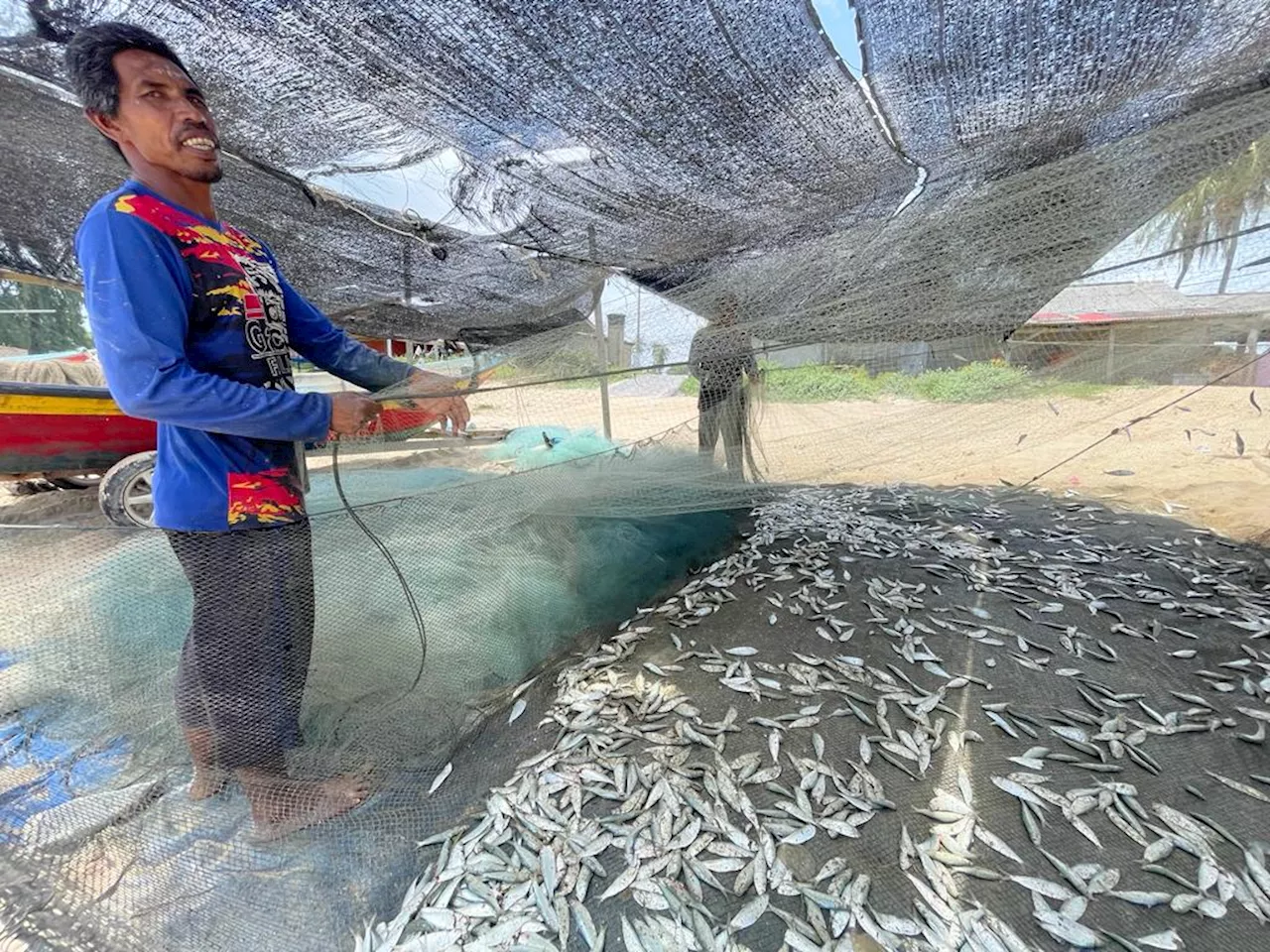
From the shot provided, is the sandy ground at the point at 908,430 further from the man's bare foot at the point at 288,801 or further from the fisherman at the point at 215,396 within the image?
the man's bare foot at the point at 288,801

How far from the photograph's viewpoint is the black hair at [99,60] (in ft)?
3.80

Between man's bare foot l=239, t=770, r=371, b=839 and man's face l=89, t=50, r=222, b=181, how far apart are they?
1418 mm

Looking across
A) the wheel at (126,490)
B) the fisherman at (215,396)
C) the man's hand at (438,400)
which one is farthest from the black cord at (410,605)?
the wheel at (126,490)

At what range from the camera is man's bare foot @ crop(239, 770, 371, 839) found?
56.7 inches

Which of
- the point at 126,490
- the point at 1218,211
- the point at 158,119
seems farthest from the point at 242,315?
the point at 126,490

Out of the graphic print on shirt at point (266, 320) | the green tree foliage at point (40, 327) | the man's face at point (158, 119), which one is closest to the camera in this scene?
the man's face at point (158, 119)

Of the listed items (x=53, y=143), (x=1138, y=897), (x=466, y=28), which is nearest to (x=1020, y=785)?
(x=1138, y=897)

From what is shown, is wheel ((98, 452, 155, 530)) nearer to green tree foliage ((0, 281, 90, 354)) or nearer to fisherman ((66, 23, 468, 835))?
fisherman ((66, 23, 468, 835))

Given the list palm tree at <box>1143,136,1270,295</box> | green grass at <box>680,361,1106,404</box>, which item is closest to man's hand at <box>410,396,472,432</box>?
green grass at <box>680,361,1106,404</box>

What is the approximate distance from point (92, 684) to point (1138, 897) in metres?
2.64

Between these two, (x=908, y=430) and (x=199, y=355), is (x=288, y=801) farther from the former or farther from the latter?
(x=908, y=430)

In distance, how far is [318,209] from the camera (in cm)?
293

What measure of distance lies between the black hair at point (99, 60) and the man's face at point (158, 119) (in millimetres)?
11

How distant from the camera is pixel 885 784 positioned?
1.61m
